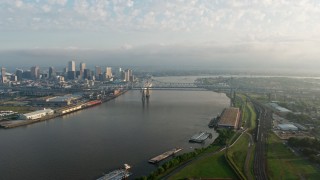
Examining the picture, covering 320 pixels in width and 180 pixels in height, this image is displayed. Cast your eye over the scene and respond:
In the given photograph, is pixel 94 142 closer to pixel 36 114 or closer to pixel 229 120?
pixel 229 120

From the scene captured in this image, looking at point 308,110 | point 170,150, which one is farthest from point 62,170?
point 308,110

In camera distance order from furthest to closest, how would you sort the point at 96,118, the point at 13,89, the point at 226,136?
the point at 13,89, the point at 96,118, the point at 226,136

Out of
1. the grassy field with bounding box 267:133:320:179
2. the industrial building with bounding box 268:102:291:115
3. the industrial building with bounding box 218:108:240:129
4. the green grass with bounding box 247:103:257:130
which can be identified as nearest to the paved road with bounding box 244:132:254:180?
the grassy field with bounding box 267:133:320:179

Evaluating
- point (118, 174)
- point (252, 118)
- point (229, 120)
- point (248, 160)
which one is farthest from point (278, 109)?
point (118, 174)

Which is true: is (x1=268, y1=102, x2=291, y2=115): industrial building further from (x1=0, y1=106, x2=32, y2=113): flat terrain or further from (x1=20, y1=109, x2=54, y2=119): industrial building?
(x1=0, y1=106, x2=32, y2=113): flat terrain

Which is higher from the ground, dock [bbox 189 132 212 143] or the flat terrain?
the flat terrain

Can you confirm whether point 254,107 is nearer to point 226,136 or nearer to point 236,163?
point 226,136

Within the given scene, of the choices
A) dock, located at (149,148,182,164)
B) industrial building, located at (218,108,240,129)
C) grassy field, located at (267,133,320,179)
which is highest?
industrial building, located at (218,108,240,129)
